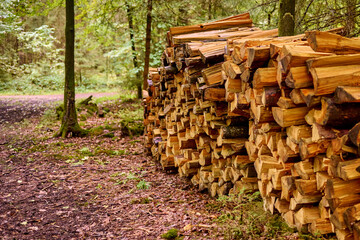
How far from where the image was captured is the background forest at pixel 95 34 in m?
10.4

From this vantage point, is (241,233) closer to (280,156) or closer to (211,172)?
(280,156)

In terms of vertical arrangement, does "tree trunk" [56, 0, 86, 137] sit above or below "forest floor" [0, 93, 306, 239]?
above

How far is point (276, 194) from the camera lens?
3236 mm

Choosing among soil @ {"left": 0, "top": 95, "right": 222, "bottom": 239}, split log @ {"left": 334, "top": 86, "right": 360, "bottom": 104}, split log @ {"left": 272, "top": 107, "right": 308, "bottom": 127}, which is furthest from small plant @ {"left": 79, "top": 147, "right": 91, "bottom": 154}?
split log @ {"left": 334, "top": 86, "right": 360, "bottom": 104}

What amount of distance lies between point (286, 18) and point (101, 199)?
4.69m

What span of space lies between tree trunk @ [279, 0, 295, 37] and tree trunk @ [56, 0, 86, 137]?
6.78 m

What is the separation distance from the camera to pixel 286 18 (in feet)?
18.6

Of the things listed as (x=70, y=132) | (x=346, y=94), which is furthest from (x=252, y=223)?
(x=70, y=132)

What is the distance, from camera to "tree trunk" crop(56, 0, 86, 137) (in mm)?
9795

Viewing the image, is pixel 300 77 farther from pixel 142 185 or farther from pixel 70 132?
pixel 70 132

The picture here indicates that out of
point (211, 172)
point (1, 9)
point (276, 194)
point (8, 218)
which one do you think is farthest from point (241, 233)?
point (1, 9)

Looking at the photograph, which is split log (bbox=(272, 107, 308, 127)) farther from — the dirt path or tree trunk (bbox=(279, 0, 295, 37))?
the dirt path

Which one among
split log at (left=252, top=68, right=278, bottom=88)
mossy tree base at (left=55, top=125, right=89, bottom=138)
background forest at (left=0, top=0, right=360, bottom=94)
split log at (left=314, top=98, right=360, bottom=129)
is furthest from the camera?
background forest at (left=0, top=0, right=360, bottom=94)

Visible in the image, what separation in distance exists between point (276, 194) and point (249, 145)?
29.5 inches
